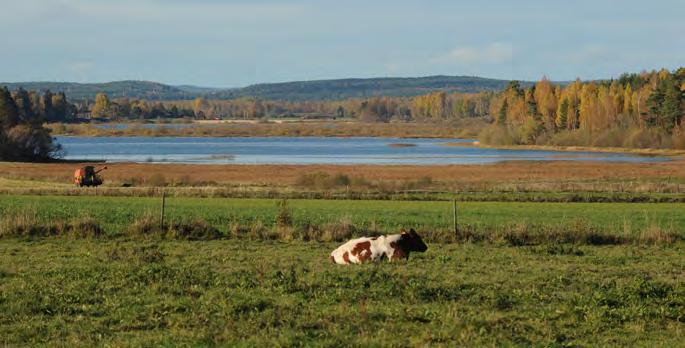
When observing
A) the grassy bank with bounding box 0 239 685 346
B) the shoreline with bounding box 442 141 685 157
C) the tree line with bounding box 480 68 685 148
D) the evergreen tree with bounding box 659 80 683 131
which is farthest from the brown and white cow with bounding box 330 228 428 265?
the evergreen tree with bounding box 659 80 683 131

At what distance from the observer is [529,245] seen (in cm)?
2375

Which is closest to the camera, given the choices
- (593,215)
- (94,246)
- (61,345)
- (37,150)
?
(61,345)

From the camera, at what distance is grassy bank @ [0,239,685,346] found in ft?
38.4

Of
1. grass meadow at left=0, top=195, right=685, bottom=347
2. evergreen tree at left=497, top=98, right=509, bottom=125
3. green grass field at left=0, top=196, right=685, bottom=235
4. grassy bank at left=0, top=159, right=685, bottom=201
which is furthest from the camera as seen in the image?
evergreen tree at left=497, top=98, right=509, bottom=125

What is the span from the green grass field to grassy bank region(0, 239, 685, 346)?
24.1 feet

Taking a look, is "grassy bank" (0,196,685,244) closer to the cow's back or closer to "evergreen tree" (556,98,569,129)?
the cow's back

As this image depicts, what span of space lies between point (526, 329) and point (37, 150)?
352 feet

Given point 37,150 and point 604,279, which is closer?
point 604,279

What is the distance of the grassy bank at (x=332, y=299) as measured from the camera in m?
11.7

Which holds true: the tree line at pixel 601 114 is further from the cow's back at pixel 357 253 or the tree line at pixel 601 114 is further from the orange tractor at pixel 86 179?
the cow's back at pixel 357 253

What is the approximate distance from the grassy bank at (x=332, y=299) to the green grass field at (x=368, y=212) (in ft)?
24.1

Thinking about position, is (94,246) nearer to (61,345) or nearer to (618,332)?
(61,345)

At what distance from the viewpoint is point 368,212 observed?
118 ft

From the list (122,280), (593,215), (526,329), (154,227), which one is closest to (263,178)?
(593,215)
